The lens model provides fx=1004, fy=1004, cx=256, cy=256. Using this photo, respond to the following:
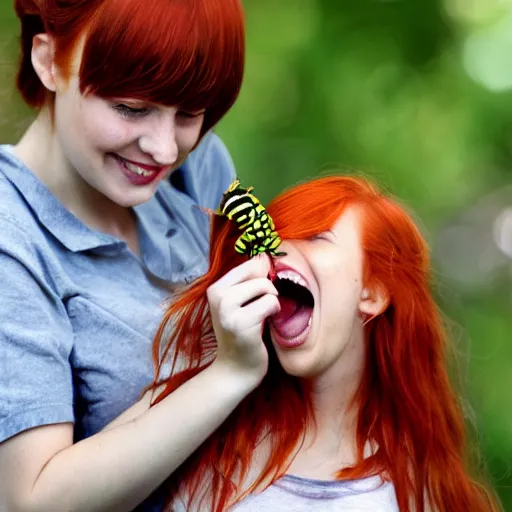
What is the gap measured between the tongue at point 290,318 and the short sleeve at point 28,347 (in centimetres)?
23

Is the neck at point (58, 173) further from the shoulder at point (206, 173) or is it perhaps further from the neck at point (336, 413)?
the neck at point (336, 413)

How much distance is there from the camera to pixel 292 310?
3.52ft

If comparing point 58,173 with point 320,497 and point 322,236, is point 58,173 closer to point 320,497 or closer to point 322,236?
point 322,236

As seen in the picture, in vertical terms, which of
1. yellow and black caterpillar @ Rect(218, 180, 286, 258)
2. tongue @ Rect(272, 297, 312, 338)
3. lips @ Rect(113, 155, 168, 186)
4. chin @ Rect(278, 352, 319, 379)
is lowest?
chin @ Rect(278, 352, 319, 379)

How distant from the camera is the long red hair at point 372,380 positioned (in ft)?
3.56

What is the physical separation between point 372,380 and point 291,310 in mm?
140

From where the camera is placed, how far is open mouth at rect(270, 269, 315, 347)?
3.44ft

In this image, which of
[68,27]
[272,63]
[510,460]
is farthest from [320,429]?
[272,63]

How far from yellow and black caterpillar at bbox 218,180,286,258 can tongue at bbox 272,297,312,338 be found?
0.20ft

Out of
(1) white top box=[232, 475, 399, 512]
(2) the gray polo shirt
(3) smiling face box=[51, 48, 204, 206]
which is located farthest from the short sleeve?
(1) white top box=[232, 475, 399, 512]

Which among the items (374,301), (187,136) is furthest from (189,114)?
(374,301)

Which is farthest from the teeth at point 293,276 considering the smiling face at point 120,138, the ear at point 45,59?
the ear at point 45,59

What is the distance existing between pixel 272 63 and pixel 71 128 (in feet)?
4.14

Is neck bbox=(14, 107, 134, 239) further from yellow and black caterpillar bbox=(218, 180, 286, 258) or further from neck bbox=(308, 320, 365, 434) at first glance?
neck bbox=(308, 320, 365, 434)
